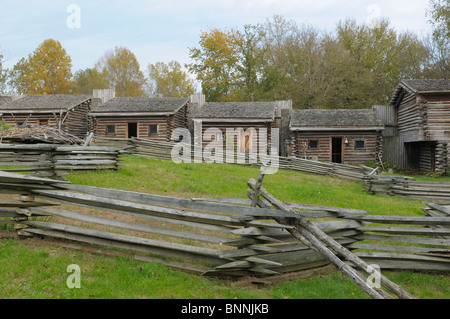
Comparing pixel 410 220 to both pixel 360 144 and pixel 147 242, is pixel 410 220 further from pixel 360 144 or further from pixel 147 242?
pixel 360 144

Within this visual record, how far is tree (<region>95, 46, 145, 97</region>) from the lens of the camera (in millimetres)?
48594

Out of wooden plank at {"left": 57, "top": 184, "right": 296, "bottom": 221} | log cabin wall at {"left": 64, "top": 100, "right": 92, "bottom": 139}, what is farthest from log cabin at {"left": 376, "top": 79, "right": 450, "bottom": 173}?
Result: log cabin wall at {"left": 64, "top": 100, "right": 92, "bottom": 139}

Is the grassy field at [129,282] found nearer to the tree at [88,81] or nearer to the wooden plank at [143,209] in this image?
the wooden plank at [143,209]

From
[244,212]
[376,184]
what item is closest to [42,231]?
[244,212]

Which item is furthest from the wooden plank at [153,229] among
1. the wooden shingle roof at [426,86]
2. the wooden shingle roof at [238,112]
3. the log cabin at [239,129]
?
the wooden shingle roof at [426,86]

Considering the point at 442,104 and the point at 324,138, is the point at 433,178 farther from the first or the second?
the point at 324,138

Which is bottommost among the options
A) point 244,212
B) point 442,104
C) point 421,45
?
point 244,212

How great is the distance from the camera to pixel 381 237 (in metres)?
5.70

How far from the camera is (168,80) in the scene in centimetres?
5006

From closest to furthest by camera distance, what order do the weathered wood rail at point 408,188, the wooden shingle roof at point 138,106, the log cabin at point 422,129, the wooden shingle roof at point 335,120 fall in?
the weathered wood rail at point 408,188 → the log cabin at point 422,129 → the wooden shingle roof at point 335,120 → the wooden shingle roof at point 138,106

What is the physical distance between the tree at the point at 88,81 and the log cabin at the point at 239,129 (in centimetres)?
2652

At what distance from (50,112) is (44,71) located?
18324 mm

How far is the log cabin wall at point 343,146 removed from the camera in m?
24.2
